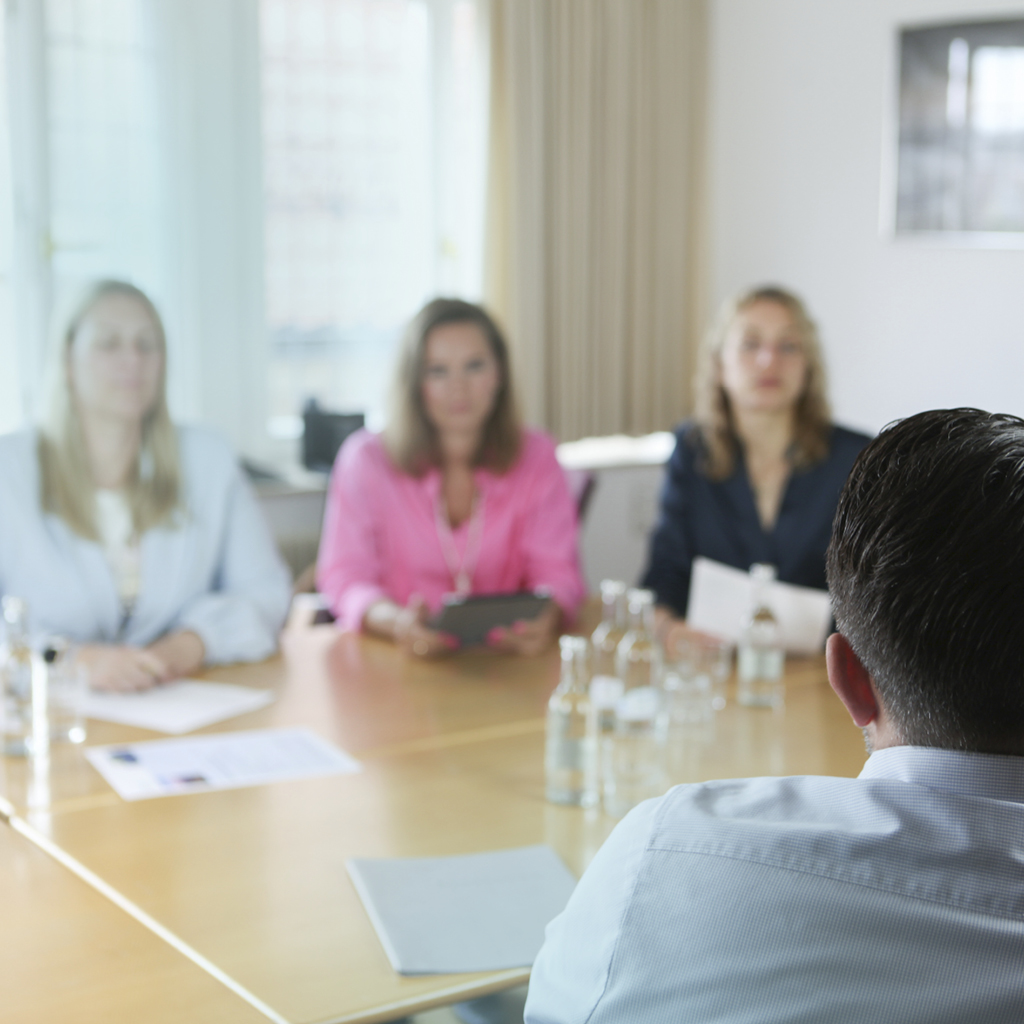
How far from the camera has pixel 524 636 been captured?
260 cm

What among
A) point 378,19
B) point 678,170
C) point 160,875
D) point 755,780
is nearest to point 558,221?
point 678,170

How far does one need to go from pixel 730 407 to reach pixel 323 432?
4.90ft

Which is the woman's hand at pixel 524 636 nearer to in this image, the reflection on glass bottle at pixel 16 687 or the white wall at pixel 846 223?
the reflection on glass bottle at pixel 16 687

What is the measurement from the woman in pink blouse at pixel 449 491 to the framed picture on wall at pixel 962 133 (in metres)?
1.88

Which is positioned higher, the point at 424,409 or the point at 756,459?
the point at 424,409

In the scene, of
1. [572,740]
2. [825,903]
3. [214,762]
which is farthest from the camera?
[214,762]

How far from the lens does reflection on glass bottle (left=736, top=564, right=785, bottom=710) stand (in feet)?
7.70

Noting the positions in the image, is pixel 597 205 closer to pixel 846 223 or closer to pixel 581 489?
pixel 846 223

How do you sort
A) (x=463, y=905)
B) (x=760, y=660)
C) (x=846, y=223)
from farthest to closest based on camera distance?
(x=846, y=223)
(x=760, y=660)
(x=463, y=905)

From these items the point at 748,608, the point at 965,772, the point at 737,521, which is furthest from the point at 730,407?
the point at 965,772

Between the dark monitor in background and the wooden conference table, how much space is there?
1.55 metres

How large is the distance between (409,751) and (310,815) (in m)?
0.29

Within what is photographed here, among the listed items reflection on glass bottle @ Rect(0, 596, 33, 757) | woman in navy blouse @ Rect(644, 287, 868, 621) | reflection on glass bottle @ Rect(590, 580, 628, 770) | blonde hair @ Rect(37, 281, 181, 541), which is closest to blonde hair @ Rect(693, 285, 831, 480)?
woman in navy blouse @ Rect(644, 287, 868, 621)

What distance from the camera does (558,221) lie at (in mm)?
4566
